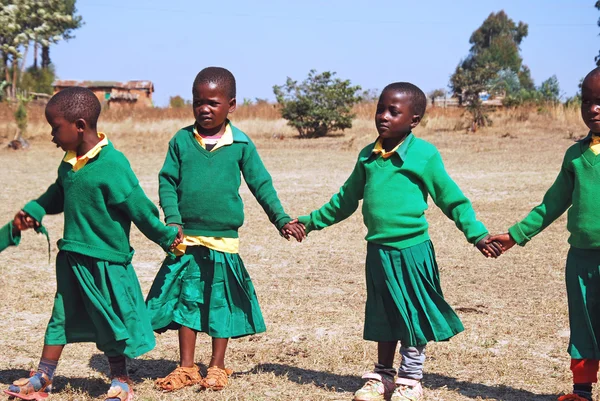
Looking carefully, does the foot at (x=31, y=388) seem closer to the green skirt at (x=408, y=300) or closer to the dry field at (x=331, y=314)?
the dry field at (x=331, y=314)

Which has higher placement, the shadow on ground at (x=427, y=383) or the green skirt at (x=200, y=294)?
the green skirt at (x=200, y=294)

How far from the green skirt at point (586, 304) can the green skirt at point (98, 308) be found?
212 cm

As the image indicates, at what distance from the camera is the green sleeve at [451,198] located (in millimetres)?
3973

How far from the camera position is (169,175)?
4258 millimetres

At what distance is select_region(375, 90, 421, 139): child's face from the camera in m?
3.99

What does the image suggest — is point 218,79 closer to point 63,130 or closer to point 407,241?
point 63,130

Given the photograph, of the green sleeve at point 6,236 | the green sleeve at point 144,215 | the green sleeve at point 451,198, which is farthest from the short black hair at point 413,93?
the green sleeve at point 6,236

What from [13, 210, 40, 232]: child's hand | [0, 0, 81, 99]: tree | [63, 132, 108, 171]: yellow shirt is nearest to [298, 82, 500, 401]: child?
[63, 132, 108, 171]: yellow shirt

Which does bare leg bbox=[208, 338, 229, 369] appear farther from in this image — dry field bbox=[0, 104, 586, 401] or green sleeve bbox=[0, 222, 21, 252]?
green sleeve bbox=[0, 222, 21, 252]

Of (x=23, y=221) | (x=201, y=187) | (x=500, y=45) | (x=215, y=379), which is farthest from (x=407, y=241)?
(x=500, y=45)

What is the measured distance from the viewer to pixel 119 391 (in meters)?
3.86

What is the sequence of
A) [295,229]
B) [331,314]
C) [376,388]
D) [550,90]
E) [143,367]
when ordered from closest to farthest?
[376,388] → [295,229] → [143,367] → [331,314] → [550,90]

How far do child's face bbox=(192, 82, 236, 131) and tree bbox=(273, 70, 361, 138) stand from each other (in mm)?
21119

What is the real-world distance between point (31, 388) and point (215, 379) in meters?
0.92
